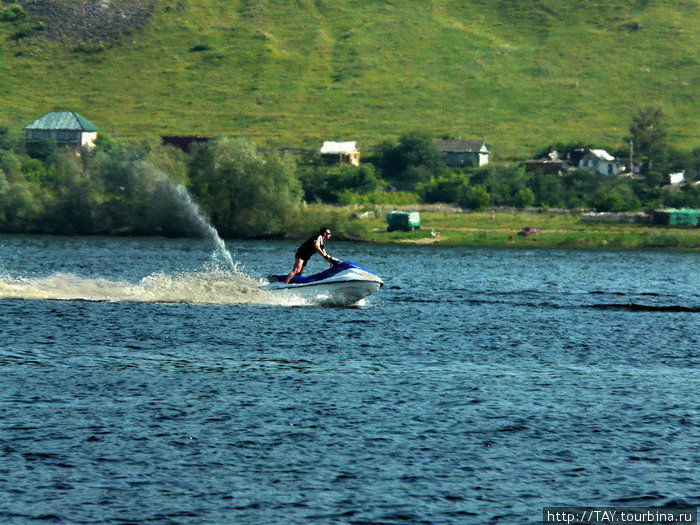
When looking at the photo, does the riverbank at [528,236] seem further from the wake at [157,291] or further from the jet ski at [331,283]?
the jet ski at [331,283]

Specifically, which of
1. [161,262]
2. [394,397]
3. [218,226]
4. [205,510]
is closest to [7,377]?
[394,397]

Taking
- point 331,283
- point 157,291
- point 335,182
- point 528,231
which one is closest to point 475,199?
point 528,231

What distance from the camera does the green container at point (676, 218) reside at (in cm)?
14850

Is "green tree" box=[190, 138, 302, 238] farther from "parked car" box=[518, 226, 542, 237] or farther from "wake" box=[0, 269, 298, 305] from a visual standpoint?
"wake" box=[0, 269, 298, 305]

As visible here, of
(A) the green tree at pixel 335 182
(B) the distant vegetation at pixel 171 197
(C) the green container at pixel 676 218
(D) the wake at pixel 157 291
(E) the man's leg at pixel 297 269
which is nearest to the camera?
(E) the man's leg at pixel 297 269

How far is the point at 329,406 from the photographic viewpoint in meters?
33.9

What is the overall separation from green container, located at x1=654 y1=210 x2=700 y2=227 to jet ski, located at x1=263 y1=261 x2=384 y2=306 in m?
102

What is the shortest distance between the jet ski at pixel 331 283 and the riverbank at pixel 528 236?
79422 millimetres

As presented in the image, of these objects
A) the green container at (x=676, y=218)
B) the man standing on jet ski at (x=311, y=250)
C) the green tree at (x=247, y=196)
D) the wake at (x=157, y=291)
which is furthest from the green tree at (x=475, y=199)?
the man standing on jet ski at (x=311, y=250)

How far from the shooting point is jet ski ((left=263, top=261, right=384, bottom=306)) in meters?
54.2

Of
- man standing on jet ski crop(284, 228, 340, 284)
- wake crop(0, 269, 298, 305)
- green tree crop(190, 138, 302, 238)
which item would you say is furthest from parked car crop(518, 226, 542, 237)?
man standing on jet ski crop(284, 228, 340, 284)

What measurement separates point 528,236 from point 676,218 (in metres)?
25.3

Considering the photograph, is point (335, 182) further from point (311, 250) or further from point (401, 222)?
point (311, 250)

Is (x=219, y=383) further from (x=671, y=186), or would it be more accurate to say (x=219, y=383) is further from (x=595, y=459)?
(x=671, y=186)
